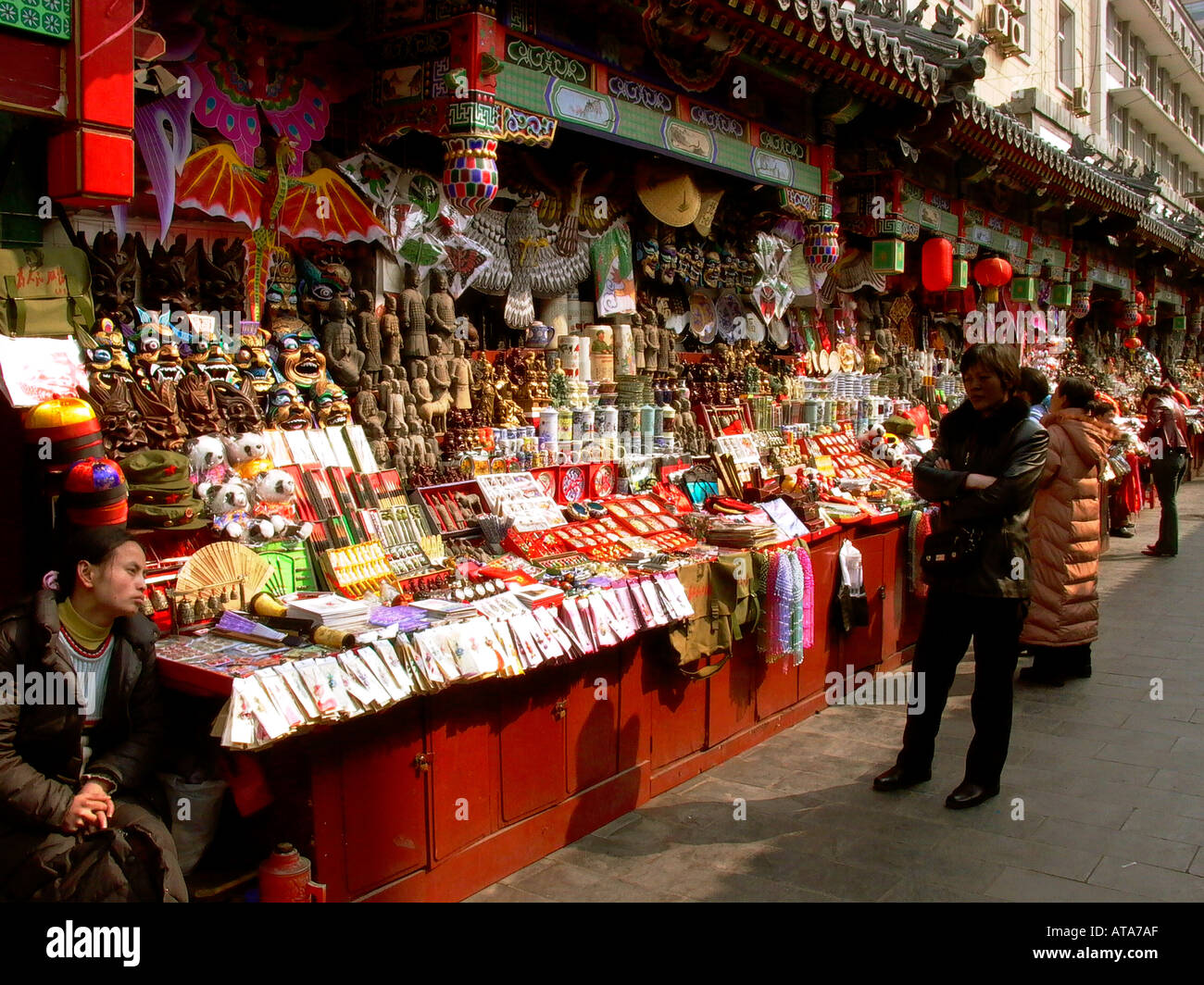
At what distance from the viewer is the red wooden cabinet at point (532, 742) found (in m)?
3.74

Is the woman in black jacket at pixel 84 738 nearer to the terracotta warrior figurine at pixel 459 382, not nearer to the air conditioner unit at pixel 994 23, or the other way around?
the terracotta warrior figurine at pixel 459 382

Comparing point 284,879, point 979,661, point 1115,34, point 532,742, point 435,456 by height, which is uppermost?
point 1115,34

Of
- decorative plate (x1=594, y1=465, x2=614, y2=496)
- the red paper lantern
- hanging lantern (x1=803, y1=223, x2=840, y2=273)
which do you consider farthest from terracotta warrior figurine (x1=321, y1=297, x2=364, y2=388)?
the red paper lantern

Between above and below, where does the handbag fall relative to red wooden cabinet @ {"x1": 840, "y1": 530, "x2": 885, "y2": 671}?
above

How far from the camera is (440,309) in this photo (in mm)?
4844

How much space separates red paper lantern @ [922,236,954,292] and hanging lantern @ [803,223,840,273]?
2554 mm

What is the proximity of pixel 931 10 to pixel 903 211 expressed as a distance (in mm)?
5735

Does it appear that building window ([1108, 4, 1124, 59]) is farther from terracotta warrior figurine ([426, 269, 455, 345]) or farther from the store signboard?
the store signboard

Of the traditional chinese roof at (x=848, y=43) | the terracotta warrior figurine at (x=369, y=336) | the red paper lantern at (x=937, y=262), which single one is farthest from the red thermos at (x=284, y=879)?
the red paper lantern at (x=937, y=262)

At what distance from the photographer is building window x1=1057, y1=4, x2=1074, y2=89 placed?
1785 cm

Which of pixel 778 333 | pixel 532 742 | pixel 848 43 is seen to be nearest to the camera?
pixel 532 742

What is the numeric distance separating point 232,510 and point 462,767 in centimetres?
117

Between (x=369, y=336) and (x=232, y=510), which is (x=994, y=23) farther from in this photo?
(x=232, y=510)

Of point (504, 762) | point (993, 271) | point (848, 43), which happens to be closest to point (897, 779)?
point (504, 762)
